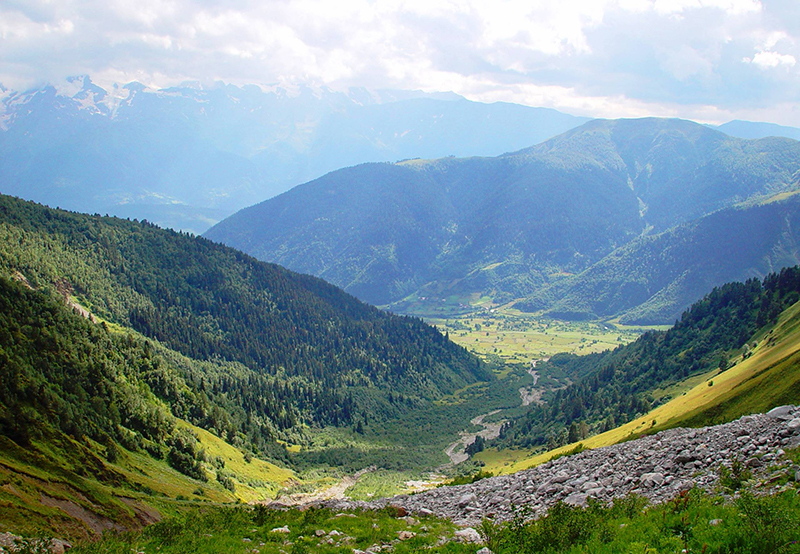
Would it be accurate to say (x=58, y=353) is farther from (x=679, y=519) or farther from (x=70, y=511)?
(x=679, y=519)

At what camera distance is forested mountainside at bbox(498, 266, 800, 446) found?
10608 centimetres

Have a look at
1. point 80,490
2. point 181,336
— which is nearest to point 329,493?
point 80,490

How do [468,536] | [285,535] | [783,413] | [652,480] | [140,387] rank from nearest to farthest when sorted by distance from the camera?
[468,536]
[652,480]
[783,413]
[285,535]
[140,387]

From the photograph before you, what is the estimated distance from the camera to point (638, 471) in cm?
2834

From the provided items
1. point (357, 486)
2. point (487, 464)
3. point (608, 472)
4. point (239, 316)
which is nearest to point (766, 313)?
point (487, 464)

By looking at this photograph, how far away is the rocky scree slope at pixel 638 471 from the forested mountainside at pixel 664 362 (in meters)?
55.5

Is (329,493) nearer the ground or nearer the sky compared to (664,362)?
nearer the sky

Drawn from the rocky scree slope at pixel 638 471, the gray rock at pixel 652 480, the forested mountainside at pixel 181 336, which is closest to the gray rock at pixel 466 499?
the rocky scree slope at pixel 638 471

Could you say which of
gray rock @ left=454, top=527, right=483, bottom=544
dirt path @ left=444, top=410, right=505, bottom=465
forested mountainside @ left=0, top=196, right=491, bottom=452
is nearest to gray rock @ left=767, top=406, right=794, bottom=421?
gray rock @ left=454, top=527, right=483, bottom=544

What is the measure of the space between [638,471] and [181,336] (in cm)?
14943

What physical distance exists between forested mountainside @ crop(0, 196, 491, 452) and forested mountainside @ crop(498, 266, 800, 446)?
5759 centimetres

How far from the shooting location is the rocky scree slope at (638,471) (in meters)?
23.8

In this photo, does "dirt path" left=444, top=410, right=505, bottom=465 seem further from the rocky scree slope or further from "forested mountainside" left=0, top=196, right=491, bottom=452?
the rocky scree slope

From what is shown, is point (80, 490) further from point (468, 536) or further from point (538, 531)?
point (538, 531)
